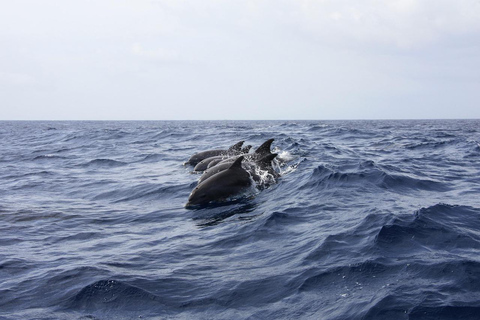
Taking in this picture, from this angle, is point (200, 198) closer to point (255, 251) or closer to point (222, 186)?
point (222, 186)

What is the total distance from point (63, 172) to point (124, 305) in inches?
606

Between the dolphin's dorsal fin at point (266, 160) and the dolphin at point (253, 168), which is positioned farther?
the dolphin's dorsal fin at point (266, 160)

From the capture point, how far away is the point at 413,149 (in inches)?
1039

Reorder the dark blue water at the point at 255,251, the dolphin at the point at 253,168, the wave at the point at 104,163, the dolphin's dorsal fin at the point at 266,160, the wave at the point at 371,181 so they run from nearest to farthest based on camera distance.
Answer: the dark blue water at the point at 255,251
the wave at the point at 371,181
the dolphin at the point at 253,168
the dolphin's dorsal fin at the point at 266,160
the wave at the point at 104,163

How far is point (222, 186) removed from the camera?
12906mm

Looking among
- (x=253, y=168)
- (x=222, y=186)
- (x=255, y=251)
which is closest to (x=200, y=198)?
(x=222, y=186)

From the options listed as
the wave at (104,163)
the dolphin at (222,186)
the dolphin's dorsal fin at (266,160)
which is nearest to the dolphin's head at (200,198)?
the dolphin at (222,186)

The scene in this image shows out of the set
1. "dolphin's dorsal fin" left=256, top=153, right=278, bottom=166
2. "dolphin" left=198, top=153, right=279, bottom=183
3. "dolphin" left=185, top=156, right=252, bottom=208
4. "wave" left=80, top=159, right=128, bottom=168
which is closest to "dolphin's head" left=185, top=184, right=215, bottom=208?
"dolphin" left=185, top=156, right=252, bottom=208

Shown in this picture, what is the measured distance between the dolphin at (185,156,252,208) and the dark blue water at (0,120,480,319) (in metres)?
0.65

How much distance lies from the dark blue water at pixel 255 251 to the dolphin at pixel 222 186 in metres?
0.65

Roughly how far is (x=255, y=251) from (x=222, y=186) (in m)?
4.86

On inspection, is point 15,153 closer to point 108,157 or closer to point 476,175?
point 108,157

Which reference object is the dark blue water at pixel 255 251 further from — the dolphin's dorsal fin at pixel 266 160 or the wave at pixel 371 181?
the dolphin's dorsal fin at pixel 266 160

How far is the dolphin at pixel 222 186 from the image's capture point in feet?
41.1
